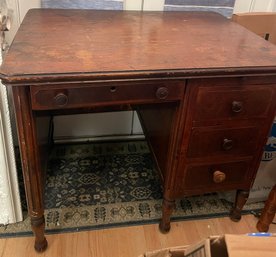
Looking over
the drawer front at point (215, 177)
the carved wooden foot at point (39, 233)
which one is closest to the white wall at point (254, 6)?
the drawer front at point (215, 177)

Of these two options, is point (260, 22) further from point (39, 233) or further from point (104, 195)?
point (39, 233)

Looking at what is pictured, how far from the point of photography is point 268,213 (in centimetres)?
136

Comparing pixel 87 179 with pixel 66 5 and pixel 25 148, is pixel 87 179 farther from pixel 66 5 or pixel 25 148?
pixel 66 5

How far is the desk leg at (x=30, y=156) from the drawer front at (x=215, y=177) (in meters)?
0.51

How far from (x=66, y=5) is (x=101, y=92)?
712 millimetres

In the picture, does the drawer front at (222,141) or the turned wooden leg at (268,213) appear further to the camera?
the turned wooden leg at (268,213)

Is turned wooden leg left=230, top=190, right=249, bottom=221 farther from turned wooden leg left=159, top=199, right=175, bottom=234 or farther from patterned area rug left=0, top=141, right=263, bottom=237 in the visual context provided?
turned wooden leg left=159, top=199, right=175, bottom=234

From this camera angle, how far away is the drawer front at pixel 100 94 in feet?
2.95

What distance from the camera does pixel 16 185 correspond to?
1.28 m

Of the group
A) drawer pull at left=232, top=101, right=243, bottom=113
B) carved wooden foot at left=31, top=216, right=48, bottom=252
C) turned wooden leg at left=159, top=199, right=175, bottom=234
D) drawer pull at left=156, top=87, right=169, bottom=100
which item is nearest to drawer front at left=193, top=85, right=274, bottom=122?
drawer pull at left=232, top=101, right=243, bottom=113

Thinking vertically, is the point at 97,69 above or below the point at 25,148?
above

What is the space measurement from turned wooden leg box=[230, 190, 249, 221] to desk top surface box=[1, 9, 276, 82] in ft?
1.86

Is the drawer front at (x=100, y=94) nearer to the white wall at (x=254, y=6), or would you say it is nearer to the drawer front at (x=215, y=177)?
the drawer front at (x=215, y=177)

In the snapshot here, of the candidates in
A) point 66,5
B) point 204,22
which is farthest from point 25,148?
point 204,22
